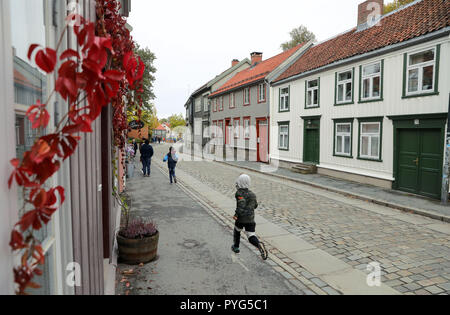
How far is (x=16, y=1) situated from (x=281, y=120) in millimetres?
20341

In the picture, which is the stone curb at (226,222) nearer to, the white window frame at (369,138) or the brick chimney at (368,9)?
the white window frame at (369,138)

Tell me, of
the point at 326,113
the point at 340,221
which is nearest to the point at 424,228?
the point at 340,221

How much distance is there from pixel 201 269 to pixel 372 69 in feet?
41.2

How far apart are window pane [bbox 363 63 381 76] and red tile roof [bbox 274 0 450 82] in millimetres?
702

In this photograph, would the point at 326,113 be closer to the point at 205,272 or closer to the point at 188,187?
the point at 188,187

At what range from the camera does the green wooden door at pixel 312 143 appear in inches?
703

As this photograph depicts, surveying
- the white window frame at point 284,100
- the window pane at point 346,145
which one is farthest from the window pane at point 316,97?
the window pane at point 346,145

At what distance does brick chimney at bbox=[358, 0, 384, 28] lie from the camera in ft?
56.2

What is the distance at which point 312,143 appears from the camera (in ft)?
60.3

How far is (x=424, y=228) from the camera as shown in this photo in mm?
7777

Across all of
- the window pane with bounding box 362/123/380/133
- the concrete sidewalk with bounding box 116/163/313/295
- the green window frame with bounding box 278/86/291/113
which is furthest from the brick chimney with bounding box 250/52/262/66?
the concrete sidewalk with bounding box 116/163/313/295

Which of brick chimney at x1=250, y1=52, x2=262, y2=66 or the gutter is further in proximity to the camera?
brick chimney at x1=250, y1=52, x2=262, y2=66

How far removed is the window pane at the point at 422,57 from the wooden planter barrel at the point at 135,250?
458 inches

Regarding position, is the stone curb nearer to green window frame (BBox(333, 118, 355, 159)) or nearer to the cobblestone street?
the cobblestone street
